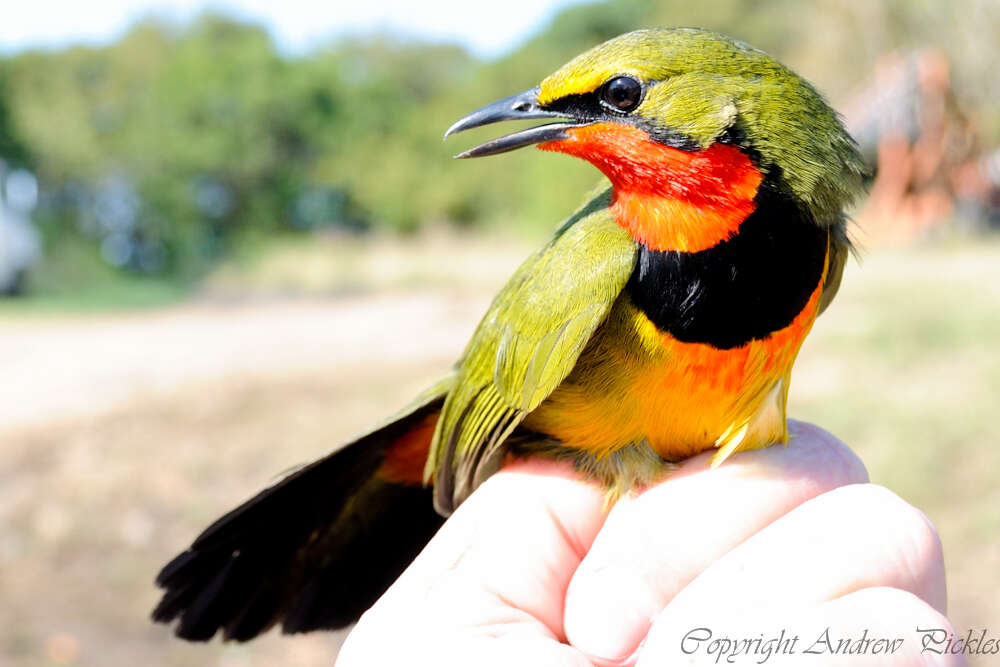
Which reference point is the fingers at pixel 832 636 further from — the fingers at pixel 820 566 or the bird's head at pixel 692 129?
the bird's head at pixel 692 129

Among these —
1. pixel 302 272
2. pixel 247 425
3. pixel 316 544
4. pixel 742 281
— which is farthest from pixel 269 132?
pixel 742 281

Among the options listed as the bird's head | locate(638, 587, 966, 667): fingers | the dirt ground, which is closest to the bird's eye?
the bird's head

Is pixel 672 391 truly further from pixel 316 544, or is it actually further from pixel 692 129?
pixel 316 544

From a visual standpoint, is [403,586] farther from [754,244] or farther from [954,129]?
[954,129]

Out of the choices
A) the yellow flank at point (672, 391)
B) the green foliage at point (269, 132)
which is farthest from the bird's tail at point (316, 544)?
the green foliage at point (269, 132)

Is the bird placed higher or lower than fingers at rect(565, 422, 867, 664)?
higher

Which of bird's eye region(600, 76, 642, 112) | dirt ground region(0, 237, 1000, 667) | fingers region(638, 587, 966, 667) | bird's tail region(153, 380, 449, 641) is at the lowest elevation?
dirt ground region(0, 237, 1000, 667)

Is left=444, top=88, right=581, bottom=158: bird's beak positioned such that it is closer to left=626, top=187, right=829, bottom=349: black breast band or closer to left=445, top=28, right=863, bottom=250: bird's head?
left=445, top=28, right=863, bottom=250: bird's head
